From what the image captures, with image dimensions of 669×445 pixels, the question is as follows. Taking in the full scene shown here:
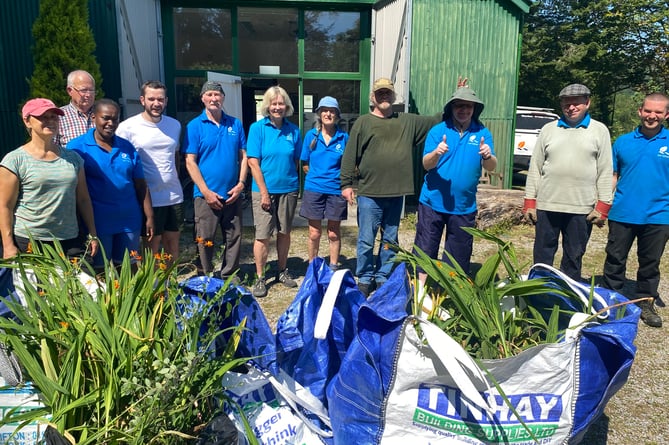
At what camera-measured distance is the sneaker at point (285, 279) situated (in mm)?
4812

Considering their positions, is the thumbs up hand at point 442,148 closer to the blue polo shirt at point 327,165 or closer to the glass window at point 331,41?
the blue polo shirt at point 327,165

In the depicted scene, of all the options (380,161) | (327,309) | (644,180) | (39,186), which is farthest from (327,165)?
(327,309)

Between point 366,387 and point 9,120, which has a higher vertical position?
point 9,120

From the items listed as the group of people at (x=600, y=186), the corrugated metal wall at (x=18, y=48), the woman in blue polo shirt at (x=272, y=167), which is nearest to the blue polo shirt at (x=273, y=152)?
the woman in blue polo shirt at (x=272, y=167)

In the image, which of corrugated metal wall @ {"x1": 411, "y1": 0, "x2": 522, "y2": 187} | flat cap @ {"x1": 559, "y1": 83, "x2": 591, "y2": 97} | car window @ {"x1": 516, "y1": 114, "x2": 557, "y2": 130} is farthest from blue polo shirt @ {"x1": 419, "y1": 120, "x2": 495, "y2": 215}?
Answer: car window @ {"x1": 516, "y1": 114, "x2": 557, "y2": 130}

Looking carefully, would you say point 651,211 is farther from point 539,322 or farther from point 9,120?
point 9,120

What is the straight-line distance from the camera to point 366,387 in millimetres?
1988

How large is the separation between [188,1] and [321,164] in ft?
18.8

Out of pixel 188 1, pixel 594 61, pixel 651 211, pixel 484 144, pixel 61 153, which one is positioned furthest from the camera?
pixel 594 61

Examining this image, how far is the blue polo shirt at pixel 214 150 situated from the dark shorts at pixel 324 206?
73 centimetres

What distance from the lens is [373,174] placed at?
4.23m

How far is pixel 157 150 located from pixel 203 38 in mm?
5799

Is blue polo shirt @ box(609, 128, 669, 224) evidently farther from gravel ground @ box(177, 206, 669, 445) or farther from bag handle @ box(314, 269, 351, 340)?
bag handle @ box(314, 269, 351, 340)

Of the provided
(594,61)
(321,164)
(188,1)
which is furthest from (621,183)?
(594,61)
